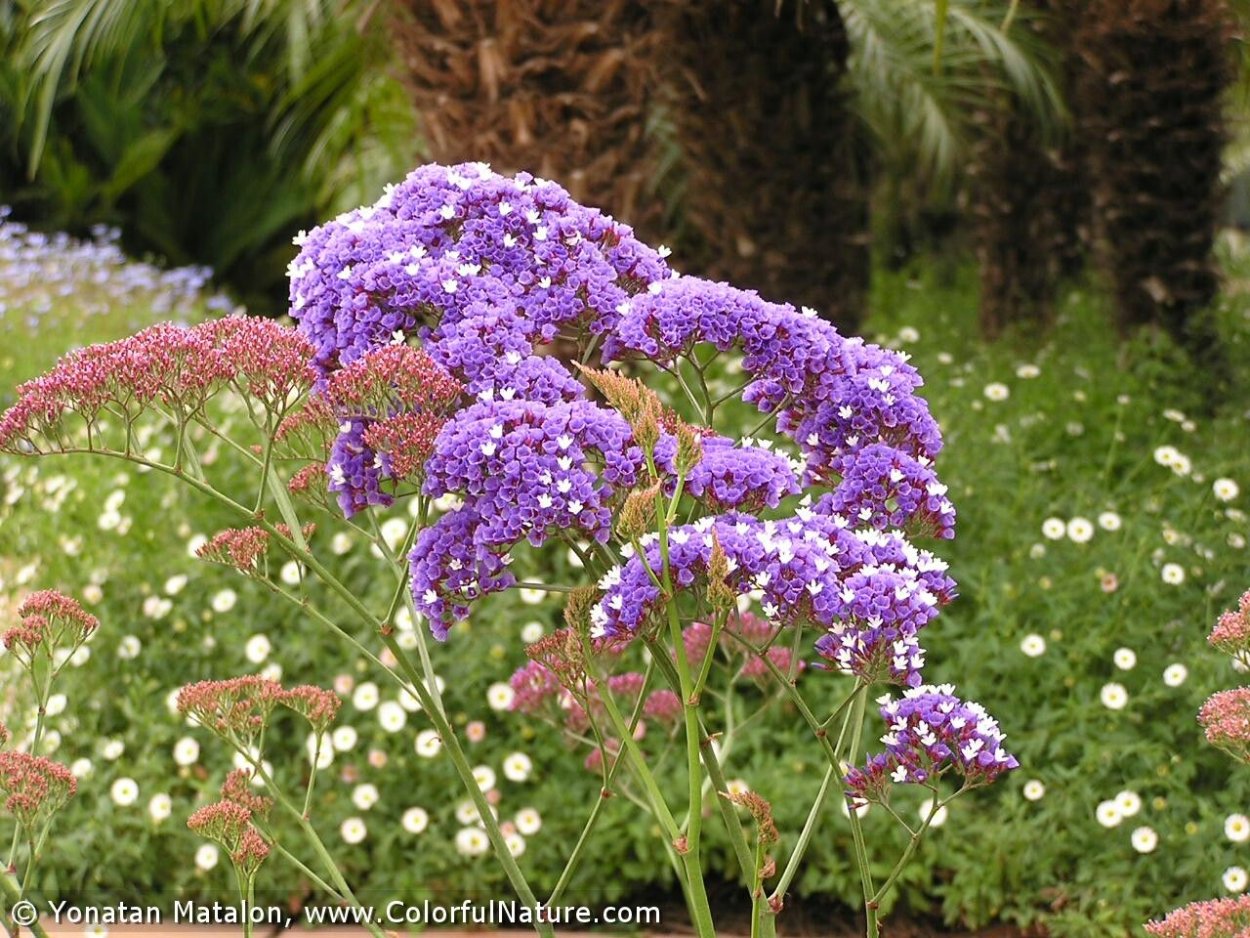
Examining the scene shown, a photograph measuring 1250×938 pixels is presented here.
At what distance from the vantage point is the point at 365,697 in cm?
364

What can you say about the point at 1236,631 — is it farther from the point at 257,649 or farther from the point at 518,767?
the point at 257,649

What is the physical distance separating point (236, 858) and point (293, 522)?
1.36ft

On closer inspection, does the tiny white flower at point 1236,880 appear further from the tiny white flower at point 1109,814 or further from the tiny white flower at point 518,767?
the tiny white flower at point 518,767

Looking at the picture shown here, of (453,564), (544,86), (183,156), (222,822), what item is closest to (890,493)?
(453,564)

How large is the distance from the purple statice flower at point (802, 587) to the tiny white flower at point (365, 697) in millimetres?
2068

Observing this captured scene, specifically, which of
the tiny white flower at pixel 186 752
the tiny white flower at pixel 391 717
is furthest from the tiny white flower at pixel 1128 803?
the tiny white flower at pixel 186 752

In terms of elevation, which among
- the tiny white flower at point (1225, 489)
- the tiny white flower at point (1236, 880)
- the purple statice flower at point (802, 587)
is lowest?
the tiny white flower at point (1236, 880)

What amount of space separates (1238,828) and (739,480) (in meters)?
1.87

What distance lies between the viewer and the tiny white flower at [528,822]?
3.42m

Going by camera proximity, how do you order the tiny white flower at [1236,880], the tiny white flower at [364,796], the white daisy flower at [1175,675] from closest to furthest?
the tiny white flower at [1236,880]
the white daisy flower at [1175,675]
the tiny white flower at [364,796]

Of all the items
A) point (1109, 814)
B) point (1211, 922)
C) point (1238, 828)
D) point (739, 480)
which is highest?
point (739, 480)

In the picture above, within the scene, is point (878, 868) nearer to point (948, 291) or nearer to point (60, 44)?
point (60, 44)

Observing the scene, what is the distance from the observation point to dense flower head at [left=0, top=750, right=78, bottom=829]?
1.84 m

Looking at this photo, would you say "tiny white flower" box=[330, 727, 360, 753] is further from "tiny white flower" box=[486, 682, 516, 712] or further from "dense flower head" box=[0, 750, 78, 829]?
"dense flower head" box=[0, 750, 78, 829]
